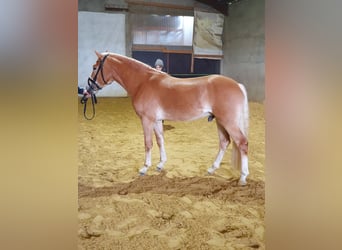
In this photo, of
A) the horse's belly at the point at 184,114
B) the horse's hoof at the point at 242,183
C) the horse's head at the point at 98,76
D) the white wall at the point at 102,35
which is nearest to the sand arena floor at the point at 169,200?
the horse's hoof at the point at 242,183

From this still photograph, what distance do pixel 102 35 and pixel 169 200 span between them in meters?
5.32

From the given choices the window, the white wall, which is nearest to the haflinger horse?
the white wall

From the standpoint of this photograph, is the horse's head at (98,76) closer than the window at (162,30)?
Yes

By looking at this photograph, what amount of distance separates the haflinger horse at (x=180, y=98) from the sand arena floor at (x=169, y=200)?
14 cm

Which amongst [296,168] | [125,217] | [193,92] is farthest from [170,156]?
[296,168]

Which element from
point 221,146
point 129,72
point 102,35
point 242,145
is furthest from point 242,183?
point 102,35

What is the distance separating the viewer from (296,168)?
0.47 metres

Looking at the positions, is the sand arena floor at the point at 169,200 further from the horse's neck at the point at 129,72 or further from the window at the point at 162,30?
the window at the point at 162,30

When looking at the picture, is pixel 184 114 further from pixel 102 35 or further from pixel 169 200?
pixel 102 35

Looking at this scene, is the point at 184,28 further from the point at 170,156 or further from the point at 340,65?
the point at 340,65

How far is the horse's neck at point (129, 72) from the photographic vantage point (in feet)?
6.96

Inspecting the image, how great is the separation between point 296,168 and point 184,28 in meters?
6.82

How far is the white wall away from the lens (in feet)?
20.3

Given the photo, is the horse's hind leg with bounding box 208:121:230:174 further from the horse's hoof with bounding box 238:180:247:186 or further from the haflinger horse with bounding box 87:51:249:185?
the horse's hoof with bounding box 238:180:247:186
